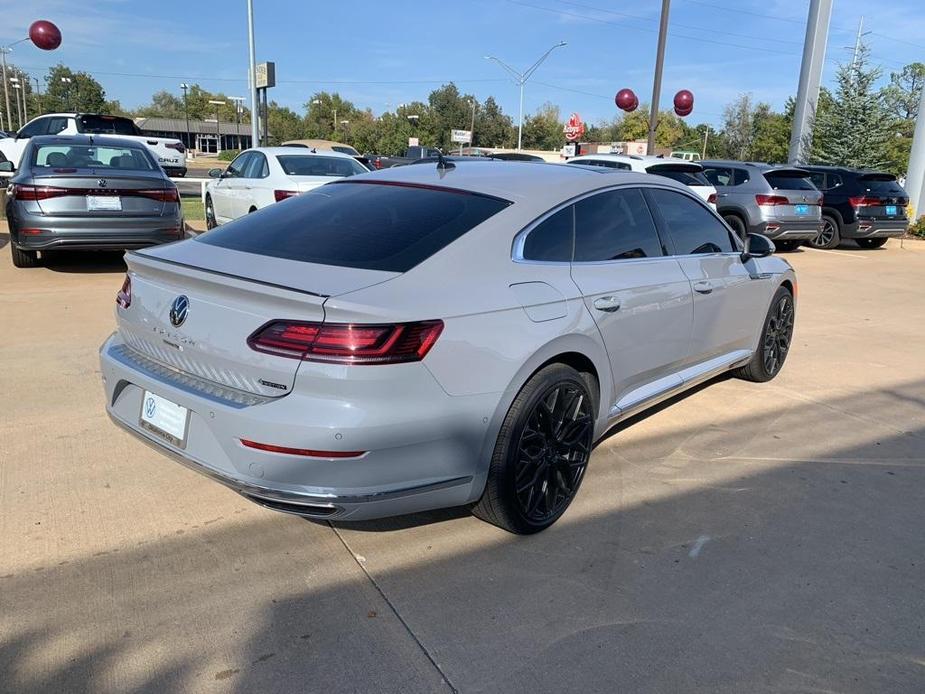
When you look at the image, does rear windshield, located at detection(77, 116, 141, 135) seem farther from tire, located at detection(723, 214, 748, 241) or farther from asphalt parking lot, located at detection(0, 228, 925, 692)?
asphalt parking lot, located at detection(0, 228, 925, 692)

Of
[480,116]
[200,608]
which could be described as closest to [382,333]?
[200,608]

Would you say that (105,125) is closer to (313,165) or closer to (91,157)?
(91,157)

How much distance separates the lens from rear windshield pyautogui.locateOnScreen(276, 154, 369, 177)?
393 inches

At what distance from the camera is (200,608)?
2.74 m

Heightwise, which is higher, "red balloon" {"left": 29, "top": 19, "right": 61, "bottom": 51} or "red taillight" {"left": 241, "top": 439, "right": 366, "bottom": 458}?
"red balloon" {"left": 29, "top": 19, "right": 61, "bottom": 51}

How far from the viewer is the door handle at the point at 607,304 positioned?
349cm

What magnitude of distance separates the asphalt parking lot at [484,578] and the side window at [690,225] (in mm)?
1182

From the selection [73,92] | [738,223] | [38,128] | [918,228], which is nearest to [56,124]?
[38,128]

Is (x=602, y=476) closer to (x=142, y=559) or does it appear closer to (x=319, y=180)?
(x=142, y=559)

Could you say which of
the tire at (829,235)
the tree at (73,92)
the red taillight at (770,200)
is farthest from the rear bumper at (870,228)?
the tree at (73,92)

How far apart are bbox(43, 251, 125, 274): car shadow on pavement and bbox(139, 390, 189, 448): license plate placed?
660cm

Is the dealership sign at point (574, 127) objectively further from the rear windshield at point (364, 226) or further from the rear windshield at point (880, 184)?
the rear windshield at point (364, 226)

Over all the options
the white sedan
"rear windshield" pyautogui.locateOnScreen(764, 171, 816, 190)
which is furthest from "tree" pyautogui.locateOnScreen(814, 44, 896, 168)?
the white sedan

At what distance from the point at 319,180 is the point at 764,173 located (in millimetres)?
8629
